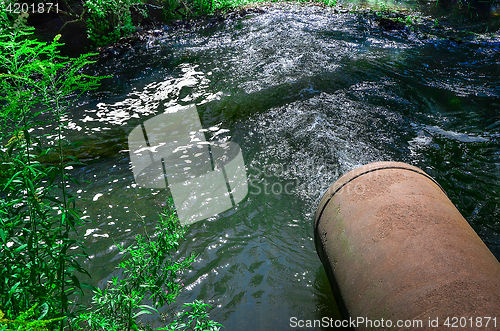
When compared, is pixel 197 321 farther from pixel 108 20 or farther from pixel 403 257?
pixel 108 20

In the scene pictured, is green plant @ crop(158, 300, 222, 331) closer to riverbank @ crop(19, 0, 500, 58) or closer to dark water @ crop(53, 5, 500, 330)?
dark water @ crop(53, 5, 500, 330)

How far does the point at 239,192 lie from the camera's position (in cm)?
457

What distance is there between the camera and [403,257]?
1969 millimetres

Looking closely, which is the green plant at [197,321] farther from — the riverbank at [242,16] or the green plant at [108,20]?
the green plant at [108,20]

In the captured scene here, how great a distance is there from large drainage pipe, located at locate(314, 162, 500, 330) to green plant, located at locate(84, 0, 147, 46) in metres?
9.19

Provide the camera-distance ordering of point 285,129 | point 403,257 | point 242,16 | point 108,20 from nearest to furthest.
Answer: point 403,257
point 285,129
point 108,20
point 242,16

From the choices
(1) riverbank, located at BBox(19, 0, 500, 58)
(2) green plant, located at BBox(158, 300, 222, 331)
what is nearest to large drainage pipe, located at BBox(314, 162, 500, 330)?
(2) green plant, located at BBox(158, 300, 222, 331)

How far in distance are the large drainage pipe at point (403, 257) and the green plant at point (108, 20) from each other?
919 cm

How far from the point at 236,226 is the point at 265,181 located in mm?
916

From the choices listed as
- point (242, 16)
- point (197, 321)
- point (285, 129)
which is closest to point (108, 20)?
point (242, 16)

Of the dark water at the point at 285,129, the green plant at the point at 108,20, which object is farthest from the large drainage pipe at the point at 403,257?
the green plant at the point at 108,20

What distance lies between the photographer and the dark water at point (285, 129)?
3520mm

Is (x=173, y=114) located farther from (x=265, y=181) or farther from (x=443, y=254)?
(x=443, y=254)

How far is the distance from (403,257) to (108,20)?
34.3 ft
